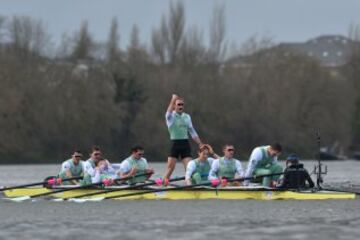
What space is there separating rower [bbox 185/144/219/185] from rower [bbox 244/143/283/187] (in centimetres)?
94

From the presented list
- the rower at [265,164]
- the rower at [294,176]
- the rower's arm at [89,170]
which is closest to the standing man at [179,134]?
the rower at [265,164]

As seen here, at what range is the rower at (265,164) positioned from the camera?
67.3 feet

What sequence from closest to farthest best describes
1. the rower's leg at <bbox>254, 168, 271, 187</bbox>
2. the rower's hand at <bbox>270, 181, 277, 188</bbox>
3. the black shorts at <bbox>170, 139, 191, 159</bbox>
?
the rower's hand at <bbox>270, 181, 277, 188</bbox> < the rower's leg at <bbox>254, 168, 271, 187</bbox> < the black shorts at <bbox>170, 139, 191, 159</bbox>

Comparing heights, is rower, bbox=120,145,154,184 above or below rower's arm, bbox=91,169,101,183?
above

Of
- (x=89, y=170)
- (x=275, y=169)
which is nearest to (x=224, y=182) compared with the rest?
(x=275, y=169)

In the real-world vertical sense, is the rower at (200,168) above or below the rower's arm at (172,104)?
below

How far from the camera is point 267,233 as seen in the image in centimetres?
1593

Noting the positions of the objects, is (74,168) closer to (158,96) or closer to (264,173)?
(264,173)

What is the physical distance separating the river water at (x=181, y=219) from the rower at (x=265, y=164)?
0.52 metres

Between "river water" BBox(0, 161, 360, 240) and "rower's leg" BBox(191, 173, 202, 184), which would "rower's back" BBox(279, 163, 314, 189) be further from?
"rower's leg" BBox(191, 173, 202, 184)

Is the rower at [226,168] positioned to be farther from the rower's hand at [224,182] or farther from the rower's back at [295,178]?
the rower's back at [295,178]

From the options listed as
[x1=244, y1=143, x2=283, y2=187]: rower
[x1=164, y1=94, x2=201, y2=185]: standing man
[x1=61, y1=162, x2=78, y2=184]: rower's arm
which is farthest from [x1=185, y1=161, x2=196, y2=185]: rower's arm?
[x1=61, y1=162, x2=78, y2=184]: rower's arm

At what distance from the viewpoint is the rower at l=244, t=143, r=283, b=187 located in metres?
20.5

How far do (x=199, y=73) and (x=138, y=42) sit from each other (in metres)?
4.48
